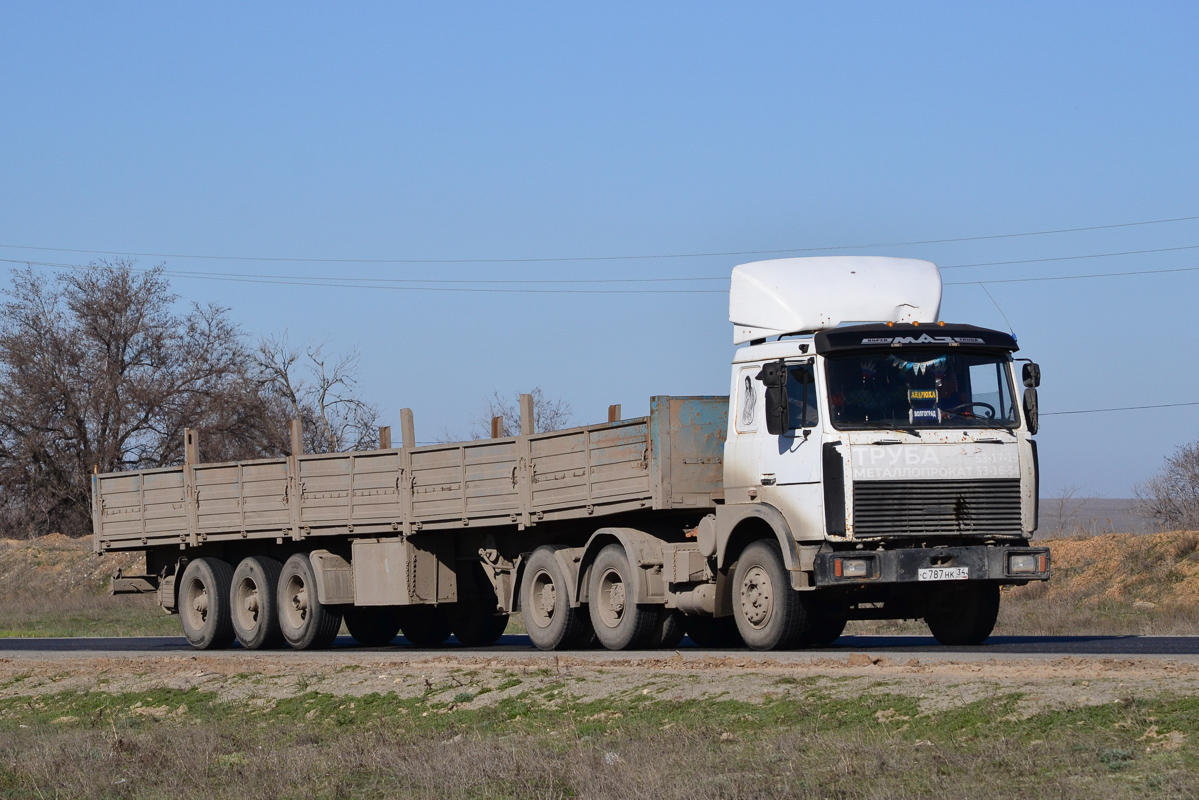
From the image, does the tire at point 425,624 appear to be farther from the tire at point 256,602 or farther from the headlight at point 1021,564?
the headlight at point 1021,564

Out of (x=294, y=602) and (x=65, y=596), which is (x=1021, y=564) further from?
(x=65, y=596)

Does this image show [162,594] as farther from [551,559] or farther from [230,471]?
[551,559]

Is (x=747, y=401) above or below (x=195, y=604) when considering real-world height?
above

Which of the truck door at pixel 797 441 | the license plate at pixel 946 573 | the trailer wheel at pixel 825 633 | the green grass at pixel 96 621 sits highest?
the truck door at pixel 797 441

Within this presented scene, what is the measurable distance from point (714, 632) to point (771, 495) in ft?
12.0

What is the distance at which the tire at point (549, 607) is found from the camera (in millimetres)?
17844

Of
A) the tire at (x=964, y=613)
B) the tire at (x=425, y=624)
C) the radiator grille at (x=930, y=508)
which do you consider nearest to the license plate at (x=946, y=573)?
the radiator grille at (x=930, y=508)

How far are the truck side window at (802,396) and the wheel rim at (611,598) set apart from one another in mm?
3207

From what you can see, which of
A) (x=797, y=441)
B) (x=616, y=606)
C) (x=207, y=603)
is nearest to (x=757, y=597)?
(x=797, y=441)

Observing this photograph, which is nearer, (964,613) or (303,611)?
(964,613)

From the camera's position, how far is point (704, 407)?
645 inches

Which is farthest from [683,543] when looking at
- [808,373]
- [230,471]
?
[230,471]

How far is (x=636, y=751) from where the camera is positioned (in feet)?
32.4

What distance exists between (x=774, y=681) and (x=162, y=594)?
15.3m
